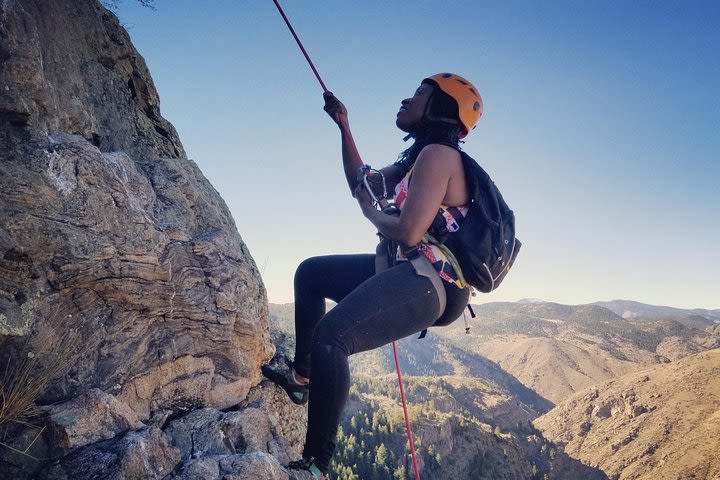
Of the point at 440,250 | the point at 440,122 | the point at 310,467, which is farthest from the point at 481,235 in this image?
the point at 310,467

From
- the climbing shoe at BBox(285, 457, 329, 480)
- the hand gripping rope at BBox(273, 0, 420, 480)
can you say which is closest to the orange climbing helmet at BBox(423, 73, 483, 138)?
the hand gripping rope at BBox(273, 0, 420, 480)

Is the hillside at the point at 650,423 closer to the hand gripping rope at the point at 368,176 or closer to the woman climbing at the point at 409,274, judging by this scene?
the hand gripping rope at the point at 368,176

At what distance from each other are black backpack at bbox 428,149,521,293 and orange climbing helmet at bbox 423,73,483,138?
45 cm

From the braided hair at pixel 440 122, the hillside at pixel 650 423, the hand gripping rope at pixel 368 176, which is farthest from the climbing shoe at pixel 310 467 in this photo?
the hillside at pixel 650 423

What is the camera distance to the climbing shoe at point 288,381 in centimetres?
407

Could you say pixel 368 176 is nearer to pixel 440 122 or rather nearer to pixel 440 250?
pixel 440 122

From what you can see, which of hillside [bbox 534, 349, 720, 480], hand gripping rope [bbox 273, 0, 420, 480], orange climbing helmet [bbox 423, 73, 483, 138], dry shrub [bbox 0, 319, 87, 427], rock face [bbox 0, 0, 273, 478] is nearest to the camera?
dry shrub [bbox 0, 319, 87, 427]

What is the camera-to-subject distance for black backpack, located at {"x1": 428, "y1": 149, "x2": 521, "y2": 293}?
2.87 meters

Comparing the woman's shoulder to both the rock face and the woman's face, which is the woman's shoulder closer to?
the woman's face

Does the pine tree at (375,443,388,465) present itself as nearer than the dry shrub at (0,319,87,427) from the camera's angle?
No

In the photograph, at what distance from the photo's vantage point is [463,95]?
3279 millimetres

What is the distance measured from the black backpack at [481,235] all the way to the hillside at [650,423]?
3716 inches

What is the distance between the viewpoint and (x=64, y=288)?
3.29 m

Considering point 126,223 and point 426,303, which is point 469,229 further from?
point 126,223
